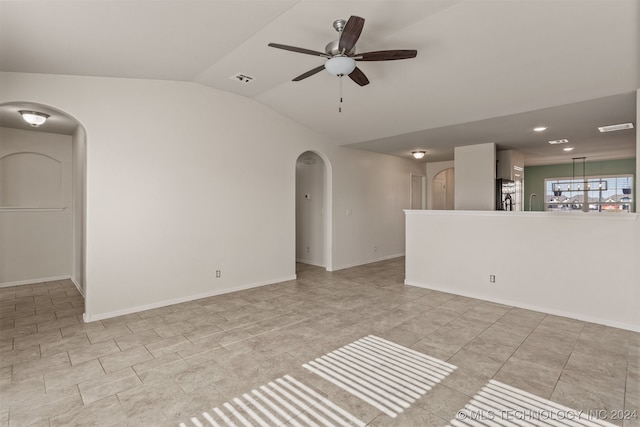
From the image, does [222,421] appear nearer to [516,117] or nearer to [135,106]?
[135,106]

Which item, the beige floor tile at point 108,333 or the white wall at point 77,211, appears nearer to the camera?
the beige floor tile at point 108,333

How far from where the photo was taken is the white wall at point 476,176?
6.15 m

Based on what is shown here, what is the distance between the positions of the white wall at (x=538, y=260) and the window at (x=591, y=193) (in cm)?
677

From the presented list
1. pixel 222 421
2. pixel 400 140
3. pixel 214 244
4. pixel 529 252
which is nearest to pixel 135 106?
pixel 214 244

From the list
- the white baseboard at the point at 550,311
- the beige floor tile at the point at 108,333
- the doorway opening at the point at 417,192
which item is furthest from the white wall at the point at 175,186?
the doorway opening at the point at 417,192

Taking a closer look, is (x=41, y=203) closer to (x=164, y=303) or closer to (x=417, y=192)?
(x=164, y=303)

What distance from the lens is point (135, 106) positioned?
400 centimetres

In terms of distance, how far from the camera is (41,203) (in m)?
5.68

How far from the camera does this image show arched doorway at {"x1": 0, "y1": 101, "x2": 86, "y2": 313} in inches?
209

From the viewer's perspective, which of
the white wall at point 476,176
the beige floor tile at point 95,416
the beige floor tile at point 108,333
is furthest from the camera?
the white wall at point 476,176

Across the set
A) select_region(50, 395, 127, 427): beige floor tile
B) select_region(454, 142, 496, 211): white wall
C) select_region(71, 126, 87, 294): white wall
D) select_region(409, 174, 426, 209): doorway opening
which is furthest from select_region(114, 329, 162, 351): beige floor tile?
select_region(409, 174, 426, 209): doorway opening

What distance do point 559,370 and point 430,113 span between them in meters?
3.47

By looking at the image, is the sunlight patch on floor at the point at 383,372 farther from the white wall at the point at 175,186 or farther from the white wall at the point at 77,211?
the white wall at the point at 77,211

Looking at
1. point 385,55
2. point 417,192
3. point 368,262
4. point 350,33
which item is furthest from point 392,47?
point 417,192
